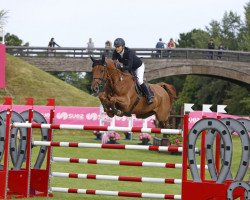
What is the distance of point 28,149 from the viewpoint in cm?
1228

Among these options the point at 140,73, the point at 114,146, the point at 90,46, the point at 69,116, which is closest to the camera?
the point at 114,146

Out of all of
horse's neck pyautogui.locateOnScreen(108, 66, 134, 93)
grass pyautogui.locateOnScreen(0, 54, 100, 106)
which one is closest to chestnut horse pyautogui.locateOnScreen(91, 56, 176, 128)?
horse's neck pyautogui.locateOnScreen(108, 66, 134, 93)

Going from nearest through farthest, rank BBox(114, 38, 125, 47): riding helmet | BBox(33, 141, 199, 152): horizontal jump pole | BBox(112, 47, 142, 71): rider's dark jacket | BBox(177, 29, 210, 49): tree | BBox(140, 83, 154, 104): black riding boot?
1. BBox(33, 141, 199, 152): horizontal jump pole
2. BBox(114, 38, 125, 47): riding helmet
3. BBox(112, 47, 142, 71): rider's dark jacket
4. BBox(140, 83, 154, 104): black riding boot
5. BBox(177, 29, 210, 49): tree

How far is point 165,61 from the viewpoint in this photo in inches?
2203

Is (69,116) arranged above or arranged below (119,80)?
below

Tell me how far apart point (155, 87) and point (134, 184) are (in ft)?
7.21

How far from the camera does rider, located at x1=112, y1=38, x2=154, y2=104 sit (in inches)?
582

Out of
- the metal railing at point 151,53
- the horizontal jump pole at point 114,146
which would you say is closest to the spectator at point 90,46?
the metal railing at point 151,53

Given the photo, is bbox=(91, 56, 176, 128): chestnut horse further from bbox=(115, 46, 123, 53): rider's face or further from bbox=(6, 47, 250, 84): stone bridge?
bbox=(6, 47, 250, 84): stone bridge

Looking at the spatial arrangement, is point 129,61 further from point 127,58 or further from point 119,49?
point 119,49

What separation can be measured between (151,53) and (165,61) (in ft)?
3.96

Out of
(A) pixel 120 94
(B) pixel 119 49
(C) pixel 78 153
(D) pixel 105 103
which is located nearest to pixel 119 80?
(A) pixel 120 94

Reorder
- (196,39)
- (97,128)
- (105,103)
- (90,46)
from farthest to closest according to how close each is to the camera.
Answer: (196,39), (90,46), (105,103), (97,128)

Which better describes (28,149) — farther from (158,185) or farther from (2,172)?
(158,185)
